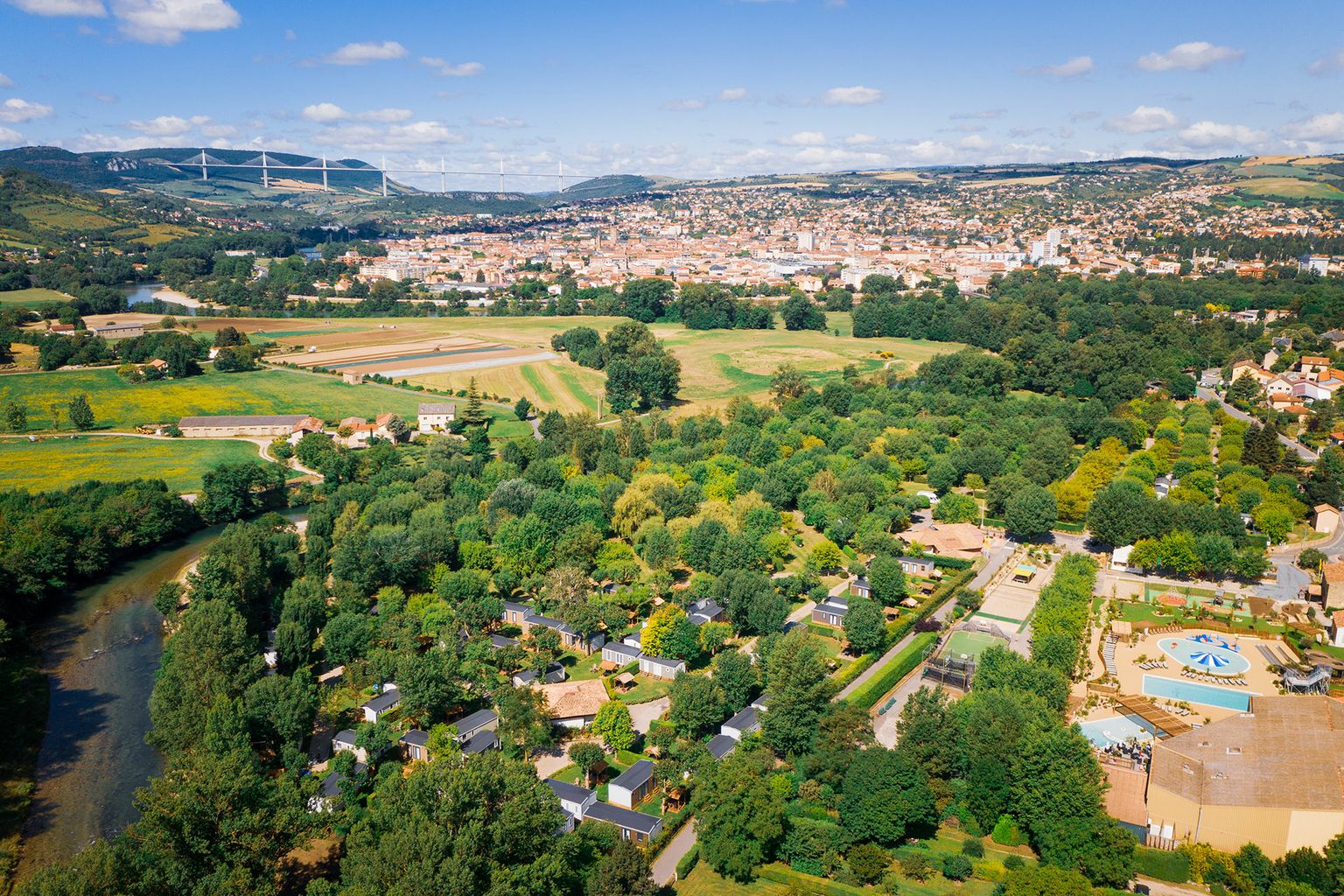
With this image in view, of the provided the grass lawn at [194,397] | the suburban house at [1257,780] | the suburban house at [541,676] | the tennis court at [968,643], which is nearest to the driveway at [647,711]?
the suburban house at [541,676]

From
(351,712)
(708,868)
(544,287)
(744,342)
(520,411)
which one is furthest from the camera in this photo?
(544,287)

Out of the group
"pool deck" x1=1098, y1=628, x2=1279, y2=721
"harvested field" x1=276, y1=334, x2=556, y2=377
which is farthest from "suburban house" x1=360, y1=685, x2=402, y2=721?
"harvested field" x1=276, y1=334, x2=556, y2=377

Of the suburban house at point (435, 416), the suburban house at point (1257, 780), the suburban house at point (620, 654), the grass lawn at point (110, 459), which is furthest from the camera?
the suburban house at point (435, 416)

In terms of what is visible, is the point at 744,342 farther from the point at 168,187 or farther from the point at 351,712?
the point at 168,187

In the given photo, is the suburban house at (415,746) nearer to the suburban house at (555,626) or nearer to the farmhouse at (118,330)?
the suburban house at (555,626)

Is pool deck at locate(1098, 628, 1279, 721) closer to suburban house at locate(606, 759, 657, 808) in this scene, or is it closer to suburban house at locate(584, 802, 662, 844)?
suburban house at locate(606, 759, 657, 808)

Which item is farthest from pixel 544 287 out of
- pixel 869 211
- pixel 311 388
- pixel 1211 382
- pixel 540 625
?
pixel 869 211
